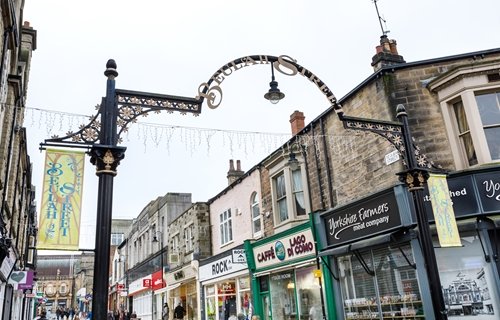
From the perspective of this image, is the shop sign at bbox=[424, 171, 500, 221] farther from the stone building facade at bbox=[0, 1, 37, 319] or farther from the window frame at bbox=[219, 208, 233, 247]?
the window frame at bbox=[219, 208, 233, 247]

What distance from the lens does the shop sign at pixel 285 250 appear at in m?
14.9

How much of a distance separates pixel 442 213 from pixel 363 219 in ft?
12.8

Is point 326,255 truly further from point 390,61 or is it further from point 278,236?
point 390,61

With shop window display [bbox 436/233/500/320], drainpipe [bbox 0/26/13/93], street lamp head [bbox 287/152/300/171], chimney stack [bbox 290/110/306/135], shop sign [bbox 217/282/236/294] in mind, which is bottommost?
shop window display [bbox 436/233/500/320]

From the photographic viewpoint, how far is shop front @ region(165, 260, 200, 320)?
2442 cm

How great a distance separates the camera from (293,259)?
15.7 metres

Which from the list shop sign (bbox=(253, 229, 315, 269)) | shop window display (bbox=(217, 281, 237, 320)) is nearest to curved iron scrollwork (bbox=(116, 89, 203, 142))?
shop sign (bbox=(253, 229, 315, 269))

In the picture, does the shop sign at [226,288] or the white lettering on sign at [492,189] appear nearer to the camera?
the white lettering on sign at [492,189]

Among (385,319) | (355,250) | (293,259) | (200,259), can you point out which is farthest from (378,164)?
(200,259)

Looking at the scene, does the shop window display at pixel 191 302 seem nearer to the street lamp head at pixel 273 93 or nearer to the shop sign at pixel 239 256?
the shop sign at pixel 239 256

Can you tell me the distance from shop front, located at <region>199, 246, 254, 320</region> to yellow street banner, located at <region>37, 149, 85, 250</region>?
14.0m

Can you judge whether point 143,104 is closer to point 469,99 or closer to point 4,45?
point 4,45

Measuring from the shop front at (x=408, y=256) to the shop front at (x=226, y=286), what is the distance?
6375 mm

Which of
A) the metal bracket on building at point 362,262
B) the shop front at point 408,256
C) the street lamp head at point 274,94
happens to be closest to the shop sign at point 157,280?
the shop front at point 408,256
